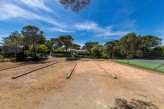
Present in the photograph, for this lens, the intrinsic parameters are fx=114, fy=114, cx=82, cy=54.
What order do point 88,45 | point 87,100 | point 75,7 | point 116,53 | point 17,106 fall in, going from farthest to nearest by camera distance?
1. point 88,45
2. point 116,53
3. point 75,7
4. point 87,100
5. point 17,106

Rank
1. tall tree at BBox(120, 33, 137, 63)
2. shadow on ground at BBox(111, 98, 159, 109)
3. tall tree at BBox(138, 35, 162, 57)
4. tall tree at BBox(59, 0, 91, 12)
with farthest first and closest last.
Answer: tall tree at BBox(138, 35, 162, 57), tall tree at BBox(120, 33, 137, 63), tall tree at BBox(59, 0, 91, 12), shadow on ground at BBox(111, 98, 159, 109)

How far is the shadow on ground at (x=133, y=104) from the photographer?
353 cm

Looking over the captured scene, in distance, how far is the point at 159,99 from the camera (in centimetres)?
416

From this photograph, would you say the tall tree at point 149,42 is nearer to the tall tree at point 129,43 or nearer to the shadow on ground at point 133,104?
the tall tree at point 129,43

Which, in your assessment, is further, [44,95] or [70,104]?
[44,95]

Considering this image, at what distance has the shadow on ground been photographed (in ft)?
11.6

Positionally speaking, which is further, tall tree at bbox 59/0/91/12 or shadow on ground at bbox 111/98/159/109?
tall tree at bbox 59/0/91/12

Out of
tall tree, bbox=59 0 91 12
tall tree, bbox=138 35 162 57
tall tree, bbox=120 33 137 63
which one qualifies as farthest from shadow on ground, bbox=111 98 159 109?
tall tree, bbox=138 35 162 57

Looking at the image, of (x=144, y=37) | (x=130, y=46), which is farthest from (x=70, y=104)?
(x=144, y=37)

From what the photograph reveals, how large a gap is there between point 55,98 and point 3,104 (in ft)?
5.18

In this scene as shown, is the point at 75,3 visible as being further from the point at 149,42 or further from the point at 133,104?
the point at 149,42

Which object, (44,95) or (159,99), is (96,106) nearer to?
(44,95)

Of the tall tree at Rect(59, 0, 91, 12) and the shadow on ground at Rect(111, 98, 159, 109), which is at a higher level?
the tall tree at Rect(59, 0, 91, 12)

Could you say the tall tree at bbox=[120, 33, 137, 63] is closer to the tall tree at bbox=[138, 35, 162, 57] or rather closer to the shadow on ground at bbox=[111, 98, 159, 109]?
the tall tree at bbox=[138, 35, 162, 57]
